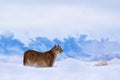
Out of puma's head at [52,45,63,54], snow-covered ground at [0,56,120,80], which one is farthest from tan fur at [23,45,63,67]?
snow-covered ground at [0,56,120,80]

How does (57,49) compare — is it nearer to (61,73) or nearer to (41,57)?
(41,57)

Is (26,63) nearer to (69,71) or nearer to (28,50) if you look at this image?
(28,50)

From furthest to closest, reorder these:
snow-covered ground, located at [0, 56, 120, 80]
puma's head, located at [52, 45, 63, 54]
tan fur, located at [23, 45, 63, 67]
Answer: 1. puma's head, located at [52, 45, 63, 54]
2. tan fur, located at [23, 45, 63, 67]
3. snow-covered ground, located at [0, 56, 120, 80]

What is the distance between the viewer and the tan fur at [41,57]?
34.6ft

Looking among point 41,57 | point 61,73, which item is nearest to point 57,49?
point 41,57

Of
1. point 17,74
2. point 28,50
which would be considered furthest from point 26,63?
point 17,74

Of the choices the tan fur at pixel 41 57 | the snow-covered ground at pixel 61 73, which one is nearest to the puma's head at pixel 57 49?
the tan fur at pixel 41 57

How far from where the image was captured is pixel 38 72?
6453mm

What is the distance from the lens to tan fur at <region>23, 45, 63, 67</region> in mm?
10555

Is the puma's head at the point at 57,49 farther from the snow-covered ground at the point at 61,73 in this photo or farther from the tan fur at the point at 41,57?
the snow-covered ground at the point at 61,73

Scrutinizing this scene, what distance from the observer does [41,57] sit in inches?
421

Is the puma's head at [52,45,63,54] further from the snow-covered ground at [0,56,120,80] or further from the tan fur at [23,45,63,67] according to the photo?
the snow-covered ground at [0,56,120,80]

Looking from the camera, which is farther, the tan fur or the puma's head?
the puma's head

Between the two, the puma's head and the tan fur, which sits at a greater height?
the puma's head
